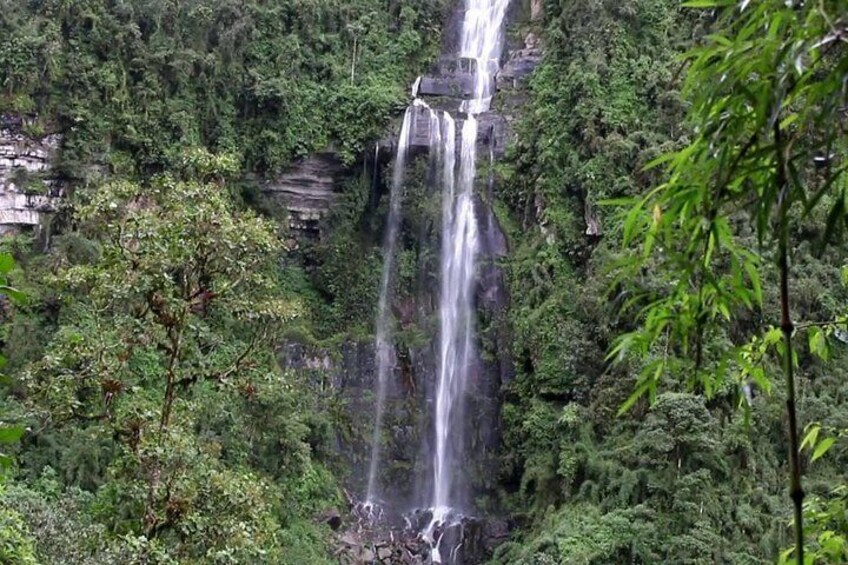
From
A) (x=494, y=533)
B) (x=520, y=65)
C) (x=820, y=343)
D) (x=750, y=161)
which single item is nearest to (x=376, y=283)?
(x=494, y=533)

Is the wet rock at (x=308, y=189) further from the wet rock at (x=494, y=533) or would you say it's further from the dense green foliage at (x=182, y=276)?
the wet rock at (x=494, y=533)

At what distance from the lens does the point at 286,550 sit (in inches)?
443

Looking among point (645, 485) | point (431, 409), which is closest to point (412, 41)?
point (431, 409)

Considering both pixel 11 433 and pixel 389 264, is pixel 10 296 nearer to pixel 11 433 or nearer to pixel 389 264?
pixel 11 433

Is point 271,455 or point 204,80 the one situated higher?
point 204,80

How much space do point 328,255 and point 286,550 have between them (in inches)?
314

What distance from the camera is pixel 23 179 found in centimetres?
1559

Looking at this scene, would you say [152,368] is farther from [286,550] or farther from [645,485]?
[645,485]

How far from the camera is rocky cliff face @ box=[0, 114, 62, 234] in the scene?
50.9 ft

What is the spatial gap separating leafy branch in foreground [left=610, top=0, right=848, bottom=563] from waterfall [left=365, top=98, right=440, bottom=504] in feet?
48.6

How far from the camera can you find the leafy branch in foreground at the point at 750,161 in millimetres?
1038

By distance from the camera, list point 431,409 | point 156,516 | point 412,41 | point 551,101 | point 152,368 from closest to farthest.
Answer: point 156,516
point 152,368
point 431,409
point 551,101
point 412,41

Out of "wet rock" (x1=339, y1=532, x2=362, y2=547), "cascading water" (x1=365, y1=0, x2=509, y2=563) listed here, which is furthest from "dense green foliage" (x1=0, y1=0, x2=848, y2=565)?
"wet rock" (x1=339, y1=532, x2=362, y2=547)

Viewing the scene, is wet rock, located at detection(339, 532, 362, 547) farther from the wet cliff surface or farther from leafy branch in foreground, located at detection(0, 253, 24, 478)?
leafy branch in foreground, located at detection(0, 253, 24, 478)
